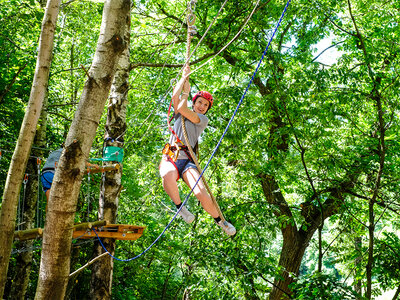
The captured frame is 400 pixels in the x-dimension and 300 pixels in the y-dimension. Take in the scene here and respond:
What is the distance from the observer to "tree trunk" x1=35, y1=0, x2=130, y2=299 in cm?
236

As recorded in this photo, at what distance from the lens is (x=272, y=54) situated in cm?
536

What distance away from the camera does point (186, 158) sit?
12.0ft

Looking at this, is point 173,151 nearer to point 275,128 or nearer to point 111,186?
point 111,186

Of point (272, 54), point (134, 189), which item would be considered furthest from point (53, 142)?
point (272, 54)

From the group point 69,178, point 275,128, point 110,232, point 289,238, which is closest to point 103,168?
point 110,232

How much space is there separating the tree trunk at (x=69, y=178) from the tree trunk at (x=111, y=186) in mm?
1945

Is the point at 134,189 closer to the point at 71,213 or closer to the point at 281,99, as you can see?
the point at 281,99

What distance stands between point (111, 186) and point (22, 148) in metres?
2.13

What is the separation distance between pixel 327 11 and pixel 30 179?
504 centimetres

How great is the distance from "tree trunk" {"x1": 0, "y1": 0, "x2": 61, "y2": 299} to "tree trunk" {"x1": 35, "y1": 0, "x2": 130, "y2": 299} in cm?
33

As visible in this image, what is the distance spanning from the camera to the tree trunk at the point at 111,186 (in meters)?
4.42

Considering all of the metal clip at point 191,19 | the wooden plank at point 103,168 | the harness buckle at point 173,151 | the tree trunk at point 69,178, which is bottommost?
the tree trunk at point 69,178

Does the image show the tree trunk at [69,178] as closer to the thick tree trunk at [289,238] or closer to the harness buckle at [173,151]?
the harness buckle at [173,151]

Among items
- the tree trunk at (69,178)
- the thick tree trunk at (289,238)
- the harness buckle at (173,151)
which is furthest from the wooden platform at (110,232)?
the thick tree trunk at (289,238)
